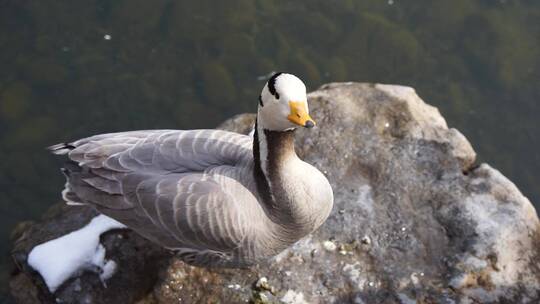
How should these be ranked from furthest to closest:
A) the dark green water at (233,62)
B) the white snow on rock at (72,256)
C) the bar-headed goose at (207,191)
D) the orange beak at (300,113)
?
the dark green water at (233,62) → the white snow on rock at (72,256) → the bar-headed goose at (207,191) → the orange beak at (300,113)

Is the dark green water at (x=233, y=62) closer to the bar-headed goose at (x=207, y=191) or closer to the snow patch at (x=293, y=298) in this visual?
the bar-headed goose at (x=207, y=191)

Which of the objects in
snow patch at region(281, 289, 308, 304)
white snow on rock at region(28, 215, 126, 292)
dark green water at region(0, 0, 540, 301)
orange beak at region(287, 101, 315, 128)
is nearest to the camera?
orange beak at region(287, 101, 315, 128)

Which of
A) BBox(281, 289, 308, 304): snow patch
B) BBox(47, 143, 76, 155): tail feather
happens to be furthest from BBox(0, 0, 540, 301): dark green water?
BBox(281, 289, 308, 304): snow patch

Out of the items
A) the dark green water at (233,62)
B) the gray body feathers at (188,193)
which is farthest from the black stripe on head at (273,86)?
the dark green water at (233,62)

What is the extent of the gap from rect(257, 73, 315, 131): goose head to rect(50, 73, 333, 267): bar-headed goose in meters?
0.27

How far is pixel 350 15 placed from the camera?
23.1ft

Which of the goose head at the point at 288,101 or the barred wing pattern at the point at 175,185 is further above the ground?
the goose head at the point at 288,101

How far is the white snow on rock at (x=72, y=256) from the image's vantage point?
4.17 metres

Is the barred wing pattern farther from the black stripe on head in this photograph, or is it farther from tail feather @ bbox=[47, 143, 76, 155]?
the black stripe on head

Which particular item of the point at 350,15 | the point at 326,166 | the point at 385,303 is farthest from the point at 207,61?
the point at 385,303

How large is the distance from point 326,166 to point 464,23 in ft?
11.7

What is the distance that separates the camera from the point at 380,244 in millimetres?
4137

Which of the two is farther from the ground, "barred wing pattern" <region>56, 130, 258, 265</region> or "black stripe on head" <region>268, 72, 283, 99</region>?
"black stripe on head" <region>268, 72, 283, 99</region>

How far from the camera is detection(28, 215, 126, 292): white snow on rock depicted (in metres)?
4.17
